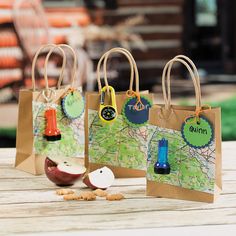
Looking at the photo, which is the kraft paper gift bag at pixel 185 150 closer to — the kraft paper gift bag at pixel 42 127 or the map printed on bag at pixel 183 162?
the map printed on bag at pixel 183 162

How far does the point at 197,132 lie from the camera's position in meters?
1.51

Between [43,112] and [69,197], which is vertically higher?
[43,112]

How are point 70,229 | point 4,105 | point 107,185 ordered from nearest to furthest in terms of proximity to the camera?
point 70,229, point 107,185, point 4,105

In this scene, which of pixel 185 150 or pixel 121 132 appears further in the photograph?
pixel 121 132

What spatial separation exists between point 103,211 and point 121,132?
0.38 metres

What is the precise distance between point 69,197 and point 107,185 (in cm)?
15

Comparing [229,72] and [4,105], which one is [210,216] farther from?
[229,72]

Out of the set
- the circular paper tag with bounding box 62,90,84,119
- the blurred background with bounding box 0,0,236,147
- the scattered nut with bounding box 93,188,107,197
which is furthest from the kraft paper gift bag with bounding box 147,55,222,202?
the blurred background with bounding box 0,0,236,147

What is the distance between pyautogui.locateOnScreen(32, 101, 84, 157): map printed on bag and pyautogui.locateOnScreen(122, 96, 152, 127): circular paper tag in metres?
0.20

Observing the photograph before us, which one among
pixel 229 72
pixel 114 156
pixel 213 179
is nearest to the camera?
pixel 213 179

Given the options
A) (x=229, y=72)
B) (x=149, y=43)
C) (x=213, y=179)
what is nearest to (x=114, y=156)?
(x=213, y=179)

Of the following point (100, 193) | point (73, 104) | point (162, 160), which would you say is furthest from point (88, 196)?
point (73, 104)

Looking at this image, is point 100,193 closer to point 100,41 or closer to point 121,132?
point 121,132

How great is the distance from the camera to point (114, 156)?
1771 millimetres
